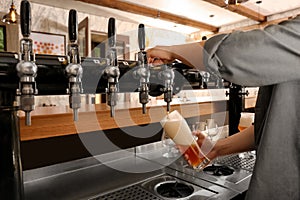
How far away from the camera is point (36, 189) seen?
120 centimetres

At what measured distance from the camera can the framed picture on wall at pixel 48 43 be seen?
5383 millimetres

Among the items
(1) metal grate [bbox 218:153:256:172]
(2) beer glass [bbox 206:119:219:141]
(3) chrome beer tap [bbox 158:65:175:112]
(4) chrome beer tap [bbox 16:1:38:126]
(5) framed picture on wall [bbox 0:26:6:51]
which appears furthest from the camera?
(5) framed picture on wall [bbox 0:26:6:51]

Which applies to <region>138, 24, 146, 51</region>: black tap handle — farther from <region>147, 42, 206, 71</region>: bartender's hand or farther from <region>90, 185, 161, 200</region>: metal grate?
<region>90, 185, 161, 200</region>: metal grate

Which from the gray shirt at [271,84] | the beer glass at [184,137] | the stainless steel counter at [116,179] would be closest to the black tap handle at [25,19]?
the gray shirt at [271,84]

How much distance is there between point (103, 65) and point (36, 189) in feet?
2.54

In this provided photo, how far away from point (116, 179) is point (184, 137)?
19.1 inches

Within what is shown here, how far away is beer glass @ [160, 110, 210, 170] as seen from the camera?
1.04 meters

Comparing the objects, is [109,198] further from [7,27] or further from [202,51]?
[7,27]

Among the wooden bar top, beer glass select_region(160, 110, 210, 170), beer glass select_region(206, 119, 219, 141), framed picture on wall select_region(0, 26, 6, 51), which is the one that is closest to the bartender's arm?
beer glass select_region(160, 110, 210, 170)

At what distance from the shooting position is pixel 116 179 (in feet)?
4.34

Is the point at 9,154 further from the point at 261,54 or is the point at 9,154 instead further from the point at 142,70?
the point at 261,54

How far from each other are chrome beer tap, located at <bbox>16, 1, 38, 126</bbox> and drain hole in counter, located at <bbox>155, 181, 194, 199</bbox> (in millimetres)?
751

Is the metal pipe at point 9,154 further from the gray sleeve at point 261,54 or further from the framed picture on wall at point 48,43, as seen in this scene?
the framed picture on wall at point 48,43

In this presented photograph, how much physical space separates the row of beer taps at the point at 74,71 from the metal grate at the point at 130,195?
48 cm
